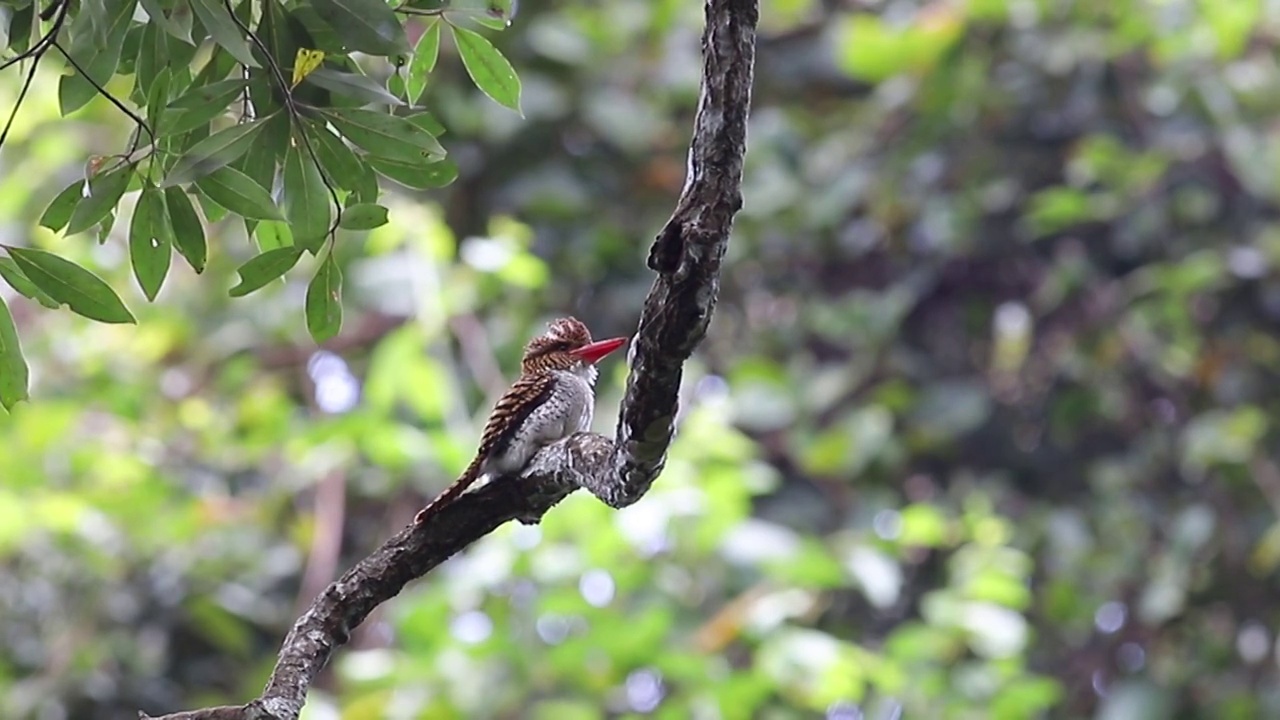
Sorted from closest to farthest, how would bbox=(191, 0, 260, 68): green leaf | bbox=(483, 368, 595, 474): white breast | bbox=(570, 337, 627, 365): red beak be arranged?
bbox=(191, 0, 260, 68): green leaf
bbox=(483, 368, 595, 474): white breast
bbox=(570, 337, 627, 365): red beak

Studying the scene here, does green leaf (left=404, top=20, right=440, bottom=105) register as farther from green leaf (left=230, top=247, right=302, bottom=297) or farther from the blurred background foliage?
the blurred background foliage

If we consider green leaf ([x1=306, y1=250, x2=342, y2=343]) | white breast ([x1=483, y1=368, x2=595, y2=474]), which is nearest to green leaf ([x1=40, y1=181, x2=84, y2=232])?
green leaf ([x1=306, y1=250, x2=342, y2=343])

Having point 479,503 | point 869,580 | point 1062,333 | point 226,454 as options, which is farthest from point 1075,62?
point 479,503

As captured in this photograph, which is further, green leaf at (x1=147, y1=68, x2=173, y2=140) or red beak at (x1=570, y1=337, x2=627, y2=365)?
red beak at (x1=570, y1=337, x2=627, y2=365)

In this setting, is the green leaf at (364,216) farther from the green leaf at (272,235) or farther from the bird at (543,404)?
the bird at (543,404)

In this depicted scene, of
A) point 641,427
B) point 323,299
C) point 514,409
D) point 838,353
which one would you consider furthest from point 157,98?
point 838,353

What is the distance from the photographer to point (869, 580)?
11.5ft

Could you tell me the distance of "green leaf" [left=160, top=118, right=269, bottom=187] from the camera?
4.06ft

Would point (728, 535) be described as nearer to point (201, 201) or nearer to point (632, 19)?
point (632, 19)

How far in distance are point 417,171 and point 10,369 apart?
37 centimetres

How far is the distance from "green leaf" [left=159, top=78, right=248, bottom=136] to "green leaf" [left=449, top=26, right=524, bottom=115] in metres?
0.22

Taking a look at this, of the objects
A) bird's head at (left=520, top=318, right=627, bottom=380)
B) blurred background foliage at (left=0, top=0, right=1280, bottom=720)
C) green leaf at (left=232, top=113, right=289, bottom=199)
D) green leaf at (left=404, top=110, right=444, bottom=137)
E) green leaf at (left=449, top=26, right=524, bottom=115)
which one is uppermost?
blurred background foliage at (left=0, top=0, right=1280, bottom=720)

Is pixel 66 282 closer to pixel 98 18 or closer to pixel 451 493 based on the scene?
pixel 98 18

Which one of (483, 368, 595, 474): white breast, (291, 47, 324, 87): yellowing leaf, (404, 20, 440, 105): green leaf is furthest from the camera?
(483, 368, 595, 474): white breast
